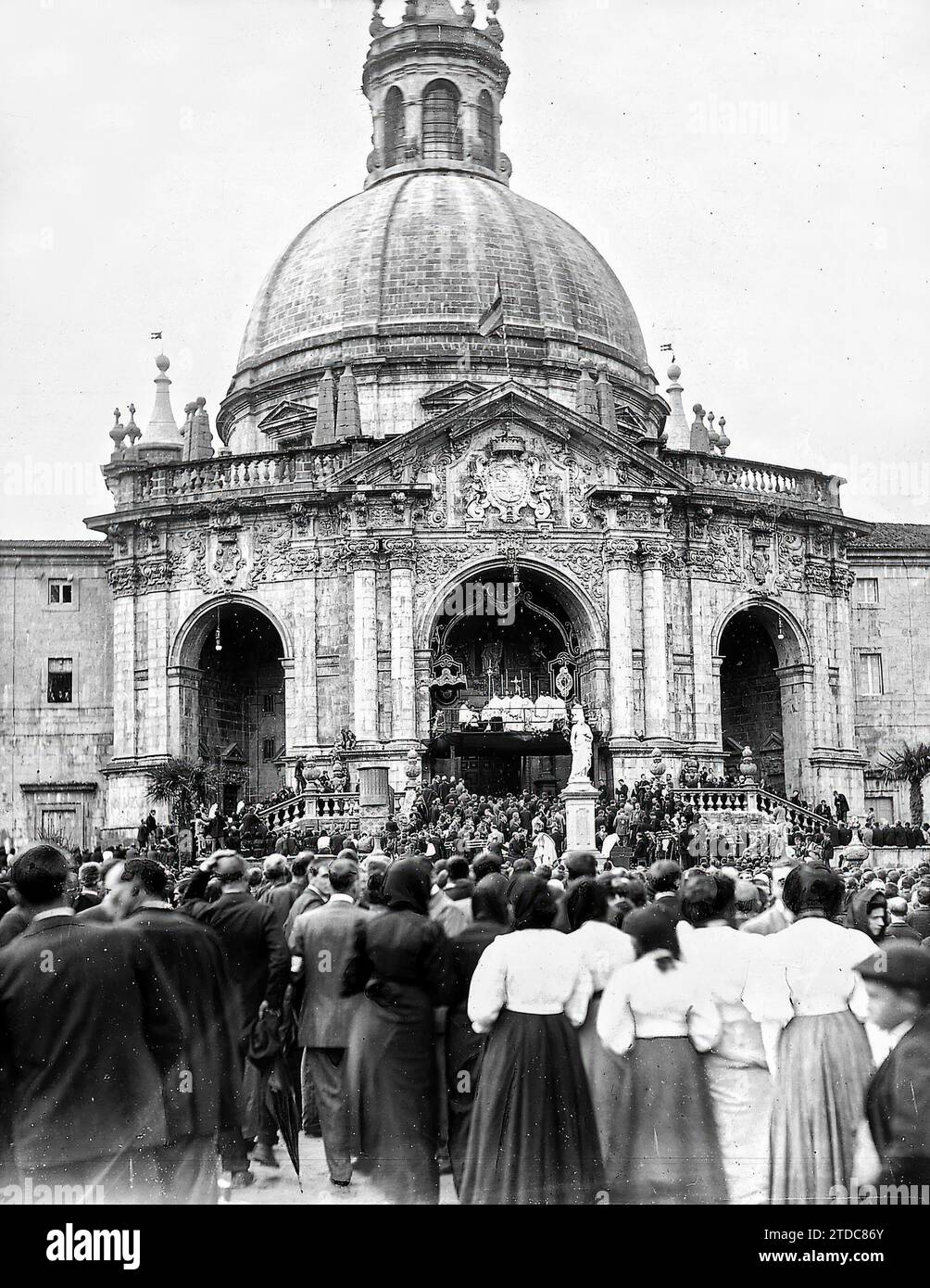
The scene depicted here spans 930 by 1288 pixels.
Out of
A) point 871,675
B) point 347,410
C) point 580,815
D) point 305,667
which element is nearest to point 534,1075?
point 580,815

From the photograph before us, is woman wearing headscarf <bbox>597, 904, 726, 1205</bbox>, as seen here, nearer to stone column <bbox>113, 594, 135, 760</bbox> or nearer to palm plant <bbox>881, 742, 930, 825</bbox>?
palm plant <bbox>881, 742, 930, 825</bbox>

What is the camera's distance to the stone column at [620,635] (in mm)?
44500

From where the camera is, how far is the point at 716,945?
34.1ft

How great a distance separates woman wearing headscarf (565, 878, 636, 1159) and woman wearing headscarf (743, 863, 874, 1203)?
915 mm

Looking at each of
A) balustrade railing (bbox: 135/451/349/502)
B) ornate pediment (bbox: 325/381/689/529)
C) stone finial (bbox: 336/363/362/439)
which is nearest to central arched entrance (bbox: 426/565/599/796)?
ornate pediment (bbox: 325/381/689/529)

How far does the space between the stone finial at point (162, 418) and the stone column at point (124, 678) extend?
8953 millimetres

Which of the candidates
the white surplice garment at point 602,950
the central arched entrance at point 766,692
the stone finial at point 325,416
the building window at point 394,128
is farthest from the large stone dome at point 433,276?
the white surplice garment at point 602,950

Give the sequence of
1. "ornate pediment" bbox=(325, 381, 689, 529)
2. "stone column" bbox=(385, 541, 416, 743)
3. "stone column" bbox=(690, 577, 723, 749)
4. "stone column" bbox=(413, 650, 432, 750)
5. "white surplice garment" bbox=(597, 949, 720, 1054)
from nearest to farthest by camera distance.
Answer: "white surplice garment" bbox=(597, 949, 720, 1054)
"stone column" bbox=(385, 541, 416, 743)
"stone column" bbox=(413, 650, 432, 750)
"ornate pediment" bbox=(325, 381, 689, 529)
"stone column" bbox=(690, 577, 723, 749)

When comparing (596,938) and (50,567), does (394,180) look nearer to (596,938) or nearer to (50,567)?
(50,567)

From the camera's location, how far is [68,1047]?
29.8 ft

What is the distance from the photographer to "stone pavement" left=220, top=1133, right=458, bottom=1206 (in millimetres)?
11805

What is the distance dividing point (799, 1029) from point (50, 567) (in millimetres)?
42235
